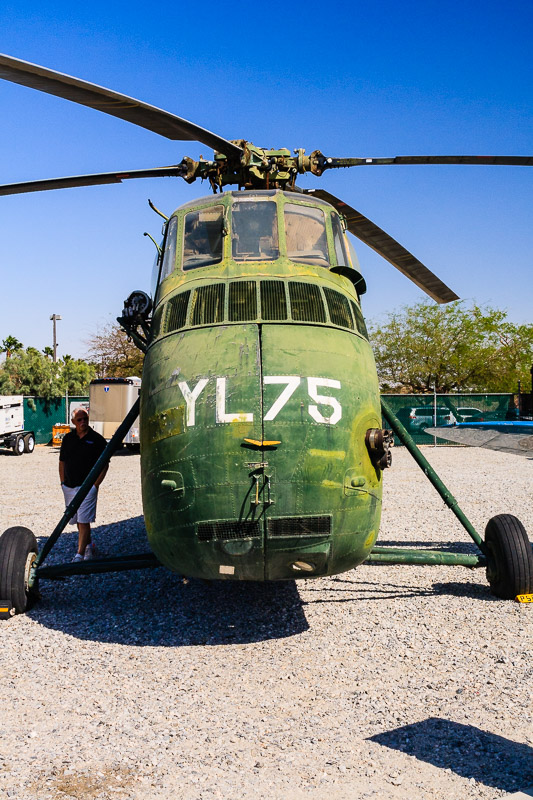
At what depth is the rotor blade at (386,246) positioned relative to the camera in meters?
7.61

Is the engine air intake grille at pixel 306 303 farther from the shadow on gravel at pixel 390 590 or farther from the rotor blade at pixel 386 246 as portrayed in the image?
the shadow on gravel at pixel 390 590

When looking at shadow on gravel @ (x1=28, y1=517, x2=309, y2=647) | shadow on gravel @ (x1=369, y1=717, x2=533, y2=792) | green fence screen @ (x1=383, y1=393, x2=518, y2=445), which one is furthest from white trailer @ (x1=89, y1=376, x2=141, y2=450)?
shadow on gravel @ (x1=369, y1=717, x2=533, y2=792)

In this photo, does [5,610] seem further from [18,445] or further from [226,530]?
[18,445]

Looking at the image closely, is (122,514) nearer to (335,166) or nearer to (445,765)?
(335,166)

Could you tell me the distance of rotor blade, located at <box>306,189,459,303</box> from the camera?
25.0ft

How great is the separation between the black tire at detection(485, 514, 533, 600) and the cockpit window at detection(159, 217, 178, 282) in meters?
3.90

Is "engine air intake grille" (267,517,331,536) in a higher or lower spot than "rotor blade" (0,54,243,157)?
lower

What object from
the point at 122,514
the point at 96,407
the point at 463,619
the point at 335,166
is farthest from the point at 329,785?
the point at 96,407

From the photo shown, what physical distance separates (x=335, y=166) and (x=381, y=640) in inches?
182

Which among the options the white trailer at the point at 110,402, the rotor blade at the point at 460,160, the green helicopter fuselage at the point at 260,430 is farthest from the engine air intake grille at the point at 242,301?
the white trailer at the point at 110,402

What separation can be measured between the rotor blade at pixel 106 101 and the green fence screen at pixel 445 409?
72.5 feet

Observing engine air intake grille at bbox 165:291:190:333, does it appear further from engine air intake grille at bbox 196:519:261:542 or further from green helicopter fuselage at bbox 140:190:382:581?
engine air intake grille at bbox 196:519:261:542

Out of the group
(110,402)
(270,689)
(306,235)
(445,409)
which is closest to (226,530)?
(270,689)

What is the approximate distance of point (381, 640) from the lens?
5.50m
